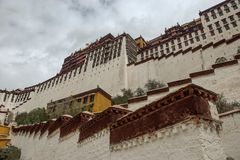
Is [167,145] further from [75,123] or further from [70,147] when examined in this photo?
[75,123]

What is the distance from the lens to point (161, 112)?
5988 millimetres

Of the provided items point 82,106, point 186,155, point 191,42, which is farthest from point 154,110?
point 191,42

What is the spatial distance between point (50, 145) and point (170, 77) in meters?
19.8

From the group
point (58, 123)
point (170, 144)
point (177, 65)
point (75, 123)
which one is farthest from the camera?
point (177, 65)

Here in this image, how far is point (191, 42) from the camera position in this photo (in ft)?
123

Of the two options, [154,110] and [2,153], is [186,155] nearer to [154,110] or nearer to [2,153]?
[154,110]

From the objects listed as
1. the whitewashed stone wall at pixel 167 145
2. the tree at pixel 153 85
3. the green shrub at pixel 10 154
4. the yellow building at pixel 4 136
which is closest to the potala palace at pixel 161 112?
the whitewashed stone wall at pixel 167 145

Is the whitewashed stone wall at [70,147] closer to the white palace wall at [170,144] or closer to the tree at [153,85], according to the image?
the white palace wall at [170,144]

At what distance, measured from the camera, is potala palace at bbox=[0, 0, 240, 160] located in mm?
5312

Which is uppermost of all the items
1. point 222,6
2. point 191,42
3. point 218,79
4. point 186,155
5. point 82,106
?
point 222,6

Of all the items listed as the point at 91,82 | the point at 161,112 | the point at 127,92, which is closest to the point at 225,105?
the point at 161,112

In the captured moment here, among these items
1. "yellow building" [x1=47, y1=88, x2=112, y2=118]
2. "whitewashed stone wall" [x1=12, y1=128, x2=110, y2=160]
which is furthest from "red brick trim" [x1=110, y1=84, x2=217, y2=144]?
"yellow building" [x1=47, y1=88, x2=112, y2=118]

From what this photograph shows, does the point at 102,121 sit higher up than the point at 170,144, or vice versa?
the point at 102,121

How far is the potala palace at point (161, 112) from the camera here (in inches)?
209
